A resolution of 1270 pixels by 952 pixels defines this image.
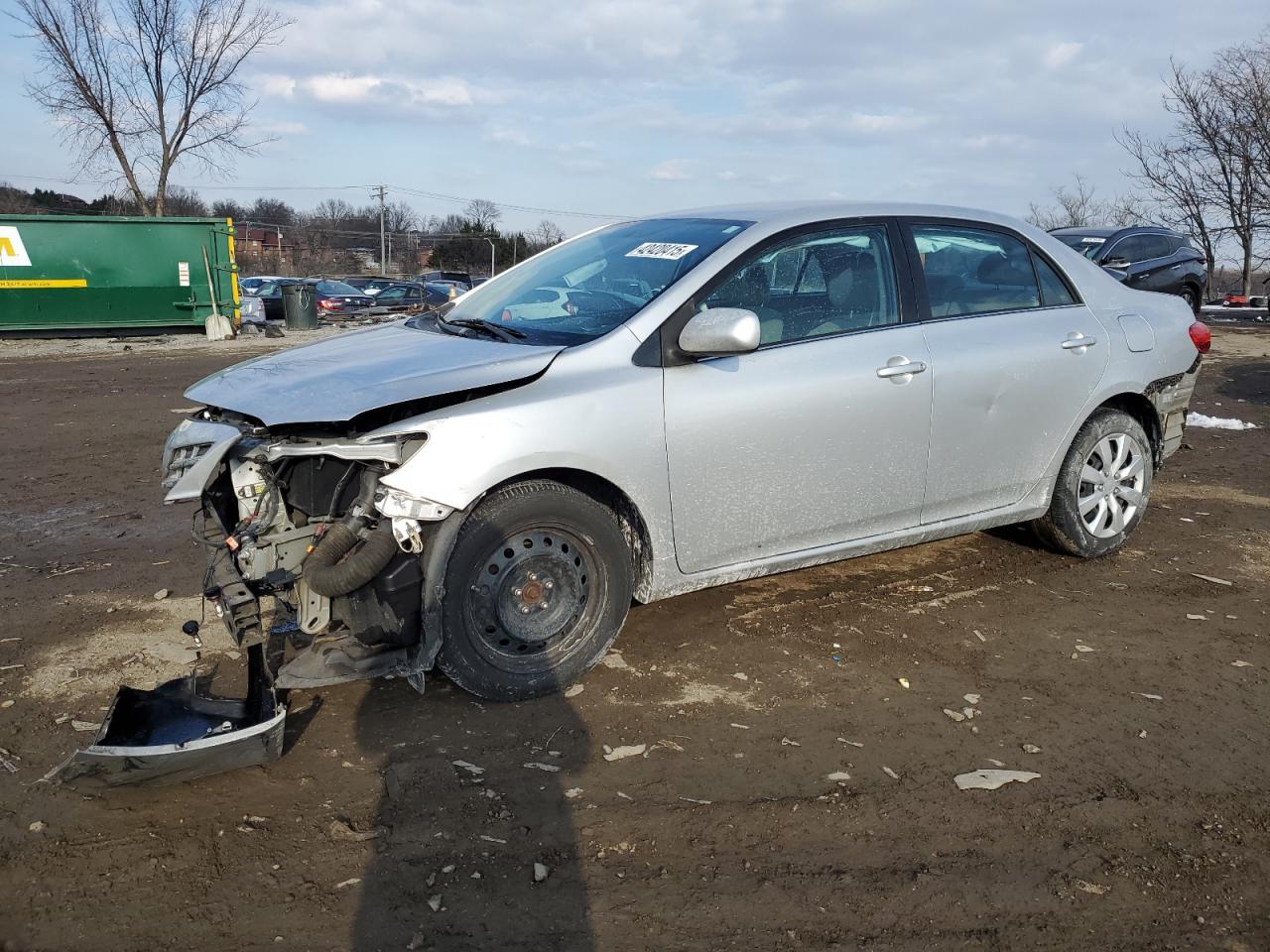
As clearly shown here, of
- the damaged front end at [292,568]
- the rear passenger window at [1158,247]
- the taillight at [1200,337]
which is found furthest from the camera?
the rear passenger window at [1158,247]

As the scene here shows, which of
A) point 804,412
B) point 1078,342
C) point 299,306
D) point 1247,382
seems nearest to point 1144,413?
point 1078,342

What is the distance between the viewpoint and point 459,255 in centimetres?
5647

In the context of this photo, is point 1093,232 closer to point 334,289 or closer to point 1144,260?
point 1144,260

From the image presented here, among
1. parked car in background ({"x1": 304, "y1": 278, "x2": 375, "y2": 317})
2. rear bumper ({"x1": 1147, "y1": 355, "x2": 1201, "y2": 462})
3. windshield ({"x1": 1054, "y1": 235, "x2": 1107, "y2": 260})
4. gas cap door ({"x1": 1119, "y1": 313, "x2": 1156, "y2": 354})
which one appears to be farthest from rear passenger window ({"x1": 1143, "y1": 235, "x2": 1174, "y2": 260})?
parked car in background ({"x1": 304, "y1": 278, "x2": 375, "y2": 317})

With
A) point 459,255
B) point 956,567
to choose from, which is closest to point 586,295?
point 956,567

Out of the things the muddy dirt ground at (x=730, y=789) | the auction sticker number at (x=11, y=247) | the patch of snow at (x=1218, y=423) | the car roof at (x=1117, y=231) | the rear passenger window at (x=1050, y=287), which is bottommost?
the muddy dirt ground at (x=730, y=789)

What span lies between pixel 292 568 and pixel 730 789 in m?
1.74

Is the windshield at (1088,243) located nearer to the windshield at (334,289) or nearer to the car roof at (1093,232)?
the car roof at (1093,232)

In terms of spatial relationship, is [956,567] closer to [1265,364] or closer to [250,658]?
[250,658]

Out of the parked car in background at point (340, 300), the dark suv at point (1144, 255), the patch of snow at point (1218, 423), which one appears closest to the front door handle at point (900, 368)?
the patch of snow at point (1218, 423)

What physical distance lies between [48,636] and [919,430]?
3.95 meters

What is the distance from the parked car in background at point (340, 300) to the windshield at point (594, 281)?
875 inches

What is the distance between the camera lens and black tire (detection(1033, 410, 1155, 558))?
17.9 feet

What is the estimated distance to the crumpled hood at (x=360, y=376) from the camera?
3.62 meters
